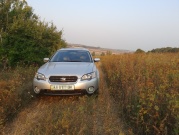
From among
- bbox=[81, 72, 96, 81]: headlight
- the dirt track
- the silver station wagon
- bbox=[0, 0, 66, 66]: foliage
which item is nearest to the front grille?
the silver station wagon

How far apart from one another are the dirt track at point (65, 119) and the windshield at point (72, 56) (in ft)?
5.42

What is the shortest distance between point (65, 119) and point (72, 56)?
13.3 ft

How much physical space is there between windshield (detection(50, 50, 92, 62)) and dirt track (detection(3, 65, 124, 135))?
1651 mm

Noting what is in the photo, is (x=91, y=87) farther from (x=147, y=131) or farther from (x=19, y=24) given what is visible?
(x=19, y=24)

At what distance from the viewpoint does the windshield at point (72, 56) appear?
26.7ft

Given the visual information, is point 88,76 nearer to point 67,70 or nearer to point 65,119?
point 67,70

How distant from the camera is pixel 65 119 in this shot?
14.8 feet

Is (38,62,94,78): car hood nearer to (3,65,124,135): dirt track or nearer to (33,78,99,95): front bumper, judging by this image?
(33,78,99,95): front bumper

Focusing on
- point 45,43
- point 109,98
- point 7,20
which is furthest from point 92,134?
point 7,20

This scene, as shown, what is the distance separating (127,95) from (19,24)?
1116 cm

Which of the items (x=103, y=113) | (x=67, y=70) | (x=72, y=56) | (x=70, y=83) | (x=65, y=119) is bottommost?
(x=103, y=113)

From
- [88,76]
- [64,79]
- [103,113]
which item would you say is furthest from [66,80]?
[103,113]

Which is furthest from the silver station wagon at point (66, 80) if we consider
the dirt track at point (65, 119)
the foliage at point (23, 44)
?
the foliage at point (23, 44)

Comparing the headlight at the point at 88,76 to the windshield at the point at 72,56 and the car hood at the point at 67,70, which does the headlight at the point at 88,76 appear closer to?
the car hood at the point at 67,70
